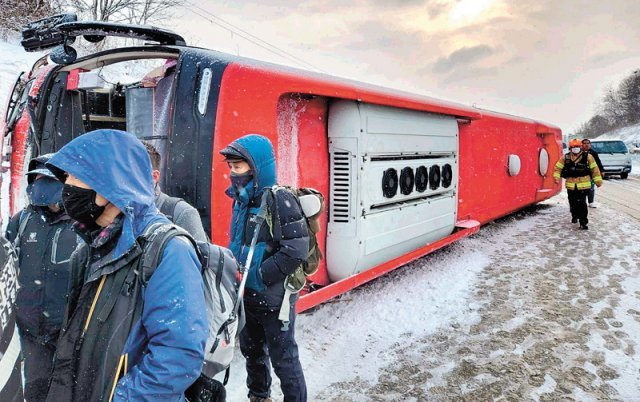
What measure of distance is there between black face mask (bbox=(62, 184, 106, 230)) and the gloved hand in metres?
1.24

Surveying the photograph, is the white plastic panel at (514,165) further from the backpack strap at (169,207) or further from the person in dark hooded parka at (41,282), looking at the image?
the person in dark hooded parka at (41,282)

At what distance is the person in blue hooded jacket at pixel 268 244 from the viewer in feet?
8.27

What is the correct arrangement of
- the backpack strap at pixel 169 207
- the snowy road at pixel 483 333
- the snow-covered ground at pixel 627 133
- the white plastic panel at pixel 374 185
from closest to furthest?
the backpack strap at pixel 169 207
the snowy road at pixel 483 333
the white plastic panel at pixel 374 185
the snow-covered ground at pixel 627 133

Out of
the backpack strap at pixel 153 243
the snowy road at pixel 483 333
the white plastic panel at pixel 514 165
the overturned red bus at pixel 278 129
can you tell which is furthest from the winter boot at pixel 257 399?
the white plastic panel at pixel 514 165

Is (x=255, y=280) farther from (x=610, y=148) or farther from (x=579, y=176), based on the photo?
(x=610, y=148)

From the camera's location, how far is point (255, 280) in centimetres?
259

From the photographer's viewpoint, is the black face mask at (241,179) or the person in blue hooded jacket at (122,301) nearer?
the person in blue hooded jacket at (122,301)

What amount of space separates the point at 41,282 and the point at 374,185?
2.80 m

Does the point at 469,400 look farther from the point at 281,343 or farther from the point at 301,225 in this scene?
the point at 301,225

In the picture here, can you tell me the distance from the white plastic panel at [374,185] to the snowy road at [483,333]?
1.68 feet

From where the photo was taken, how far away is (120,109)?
13.4ft

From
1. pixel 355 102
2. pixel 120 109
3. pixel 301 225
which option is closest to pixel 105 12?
pixel 120 109

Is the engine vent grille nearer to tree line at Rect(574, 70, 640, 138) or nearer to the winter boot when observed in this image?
the winter boot

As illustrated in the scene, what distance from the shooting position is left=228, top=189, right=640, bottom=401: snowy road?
3166mm
